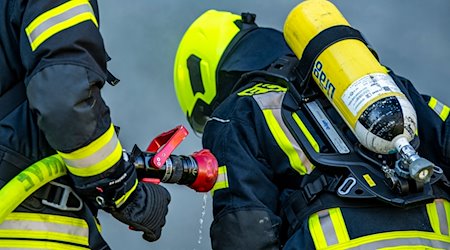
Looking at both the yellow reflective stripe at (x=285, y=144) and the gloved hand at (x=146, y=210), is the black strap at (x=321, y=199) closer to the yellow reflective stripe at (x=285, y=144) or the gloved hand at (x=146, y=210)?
the yellow reflective stripe at (x=285, y=144)

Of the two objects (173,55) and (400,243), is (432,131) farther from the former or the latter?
(173,55)

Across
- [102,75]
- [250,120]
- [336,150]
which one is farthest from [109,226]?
[102,75]

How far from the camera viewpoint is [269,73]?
244 centimetres

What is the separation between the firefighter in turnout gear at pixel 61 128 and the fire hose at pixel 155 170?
4cm

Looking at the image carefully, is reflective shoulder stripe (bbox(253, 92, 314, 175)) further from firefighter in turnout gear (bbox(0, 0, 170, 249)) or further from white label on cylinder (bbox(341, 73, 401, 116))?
firefighter in turnout gear (bbox(0, 0, 170, 249))

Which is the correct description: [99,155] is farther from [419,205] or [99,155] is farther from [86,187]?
[419,205]

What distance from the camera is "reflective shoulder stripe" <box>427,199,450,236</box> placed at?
7.11 feet

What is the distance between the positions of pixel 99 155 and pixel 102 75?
0.54ft

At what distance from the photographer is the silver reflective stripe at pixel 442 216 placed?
85.7 inches

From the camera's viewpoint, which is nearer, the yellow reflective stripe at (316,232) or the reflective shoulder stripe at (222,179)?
the yellow reflective stripe at (316,232)

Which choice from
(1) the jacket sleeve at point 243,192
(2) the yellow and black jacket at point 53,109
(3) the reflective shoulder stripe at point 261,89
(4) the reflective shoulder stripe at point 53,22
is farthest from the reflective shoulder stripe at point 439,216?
(4) the reflective shoulder stripe at point 53,22

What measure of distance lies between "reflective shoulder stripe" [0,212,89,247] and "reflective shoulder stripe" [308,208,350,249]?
544mm

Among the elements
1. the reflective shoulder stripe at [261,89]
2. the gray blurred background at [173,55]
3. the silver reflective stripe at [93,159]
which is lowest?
the gray blurred background at [173,55]

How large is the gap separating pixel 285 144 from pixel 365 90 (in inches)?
11.3
